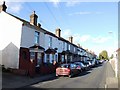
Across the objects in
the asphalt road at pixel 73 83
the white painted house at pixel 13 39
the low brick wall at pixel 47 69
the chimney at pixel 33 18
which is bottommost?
the asphalt road at pixel 73 83

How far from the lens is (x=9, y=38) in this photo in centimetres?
2612

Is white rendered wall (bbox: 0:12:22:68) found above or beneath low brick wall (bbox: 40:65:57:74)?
above

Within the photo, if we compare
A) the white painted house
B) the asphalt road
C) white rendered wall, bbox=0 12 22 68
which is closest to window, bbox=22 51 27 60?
the white painted house

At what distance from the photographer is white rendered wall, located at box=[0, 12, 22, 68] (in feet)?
83.7

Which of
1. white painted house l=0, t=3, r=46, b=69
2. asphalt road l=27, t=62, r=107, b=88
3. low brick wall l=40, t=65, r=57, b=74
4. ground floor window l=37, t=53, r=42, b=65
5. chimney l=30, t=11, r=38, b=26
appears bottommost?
asphalt road l=27, t=62, r=107, b=88

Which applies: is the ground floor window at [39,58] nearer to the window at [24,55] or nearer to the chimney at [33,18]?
the window at [24,55]

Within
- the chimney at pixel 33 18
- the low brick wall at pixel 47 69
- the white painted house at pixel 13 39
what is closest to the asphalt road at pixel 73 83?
the low brick wall at pixel 47 69

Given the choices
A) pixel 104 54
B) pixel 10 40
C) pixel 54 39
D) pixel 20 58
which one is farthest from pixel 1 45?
pixel 104 54

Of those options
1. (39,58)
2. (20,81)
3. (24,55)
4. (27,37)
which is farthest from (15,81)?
(39,58)

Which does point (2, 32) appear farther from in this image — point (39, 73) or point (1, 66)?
point (39, 73)

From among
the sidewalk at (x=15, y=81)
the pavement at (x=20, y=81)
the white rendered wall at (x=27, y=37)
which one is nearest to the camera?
the sidewalk at (x=15, y=81)

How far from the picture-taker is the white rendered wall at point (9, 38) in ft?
83.7

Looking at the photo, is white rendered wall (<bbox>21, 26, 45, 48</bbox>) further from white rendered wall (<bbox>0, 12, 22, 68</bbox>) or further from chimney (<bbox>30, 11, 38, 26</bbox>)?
chimney (<bbox>30, 11, 38, 26</bbox>)

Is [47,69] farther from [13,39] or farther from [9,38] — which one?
[9,38]
